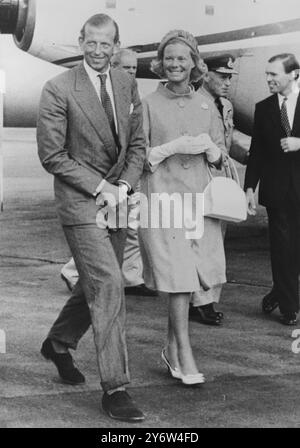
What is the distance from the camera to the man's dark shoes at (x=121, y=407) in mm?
4234

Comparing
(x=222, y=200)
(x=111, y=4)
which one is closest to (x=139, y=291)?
(x=222, y=200)

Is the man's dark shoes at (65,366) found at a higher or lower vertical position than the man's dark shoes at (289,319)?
higher

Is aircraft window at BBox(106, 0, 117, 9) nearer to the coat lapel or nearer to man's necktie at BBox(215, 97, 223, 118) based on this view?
man's necktie at BBox(215, 97, 223, 118)

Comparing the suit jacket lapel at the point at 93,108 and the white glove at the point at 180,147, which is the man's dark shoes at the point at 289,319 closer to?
the white glove at the point at 180,147

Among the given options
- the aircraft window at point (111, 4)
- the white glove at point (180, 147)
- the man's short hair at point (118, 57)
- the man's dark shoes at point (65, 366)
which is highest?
the aircraft window at point (111, 4)

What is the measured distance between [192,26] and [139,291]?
259 cm

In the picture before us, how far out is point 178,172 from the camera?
16.1ft

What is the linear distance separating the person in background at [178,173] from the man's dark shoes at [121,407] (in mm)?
558

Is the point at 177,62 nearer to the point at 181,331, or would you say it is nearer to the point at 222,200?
the point at 222,200

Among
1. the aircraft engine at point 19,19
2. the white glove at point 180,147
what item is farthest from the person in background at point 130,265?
the white glove at point 180,147

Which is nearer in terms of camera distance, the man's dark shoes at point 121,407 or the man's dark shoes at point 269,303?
the man's dark shoes at point 121,407

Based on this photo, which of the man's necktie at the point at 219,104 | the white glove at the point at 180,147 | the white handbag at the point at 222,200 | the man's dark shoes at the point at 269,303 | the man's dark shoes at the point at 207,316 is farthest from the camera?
the man's necktie at the point at 219,104

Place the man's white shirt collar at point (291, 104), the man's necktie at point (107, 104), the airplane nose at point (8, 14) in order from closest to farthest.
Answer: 1. the man's necktie at point (107, 104)
2. the man's white shirt collar at point (291, 104)
3. the airplane nose at point (8, 14)

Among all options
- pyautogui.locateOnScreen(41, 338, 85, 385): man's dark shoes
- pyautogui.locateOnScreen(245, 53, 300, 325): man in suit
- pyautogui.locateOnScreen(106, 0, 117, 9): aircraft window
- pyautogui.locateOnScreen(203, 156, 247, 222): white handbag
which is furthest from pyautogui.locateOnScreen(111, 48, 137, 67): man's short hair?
pyautogui.locateOnScreen(41, 338, 85, 385): man's dark shoes
